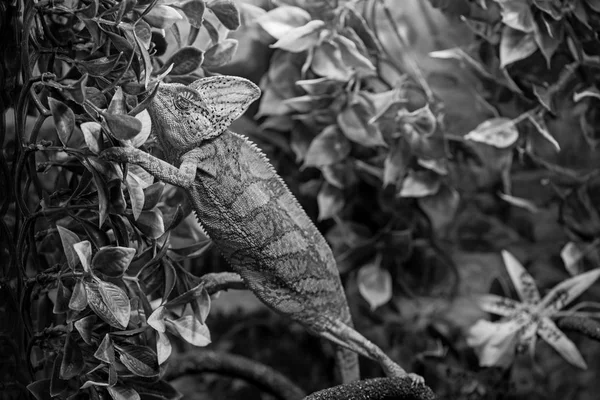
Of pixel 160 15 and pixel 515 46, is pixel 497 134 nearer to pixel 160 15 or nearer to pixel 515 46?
pixel 515 46

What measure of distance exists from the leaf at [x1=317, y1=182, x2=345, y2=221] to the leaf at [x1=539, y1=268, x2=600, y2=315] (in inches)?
23.8

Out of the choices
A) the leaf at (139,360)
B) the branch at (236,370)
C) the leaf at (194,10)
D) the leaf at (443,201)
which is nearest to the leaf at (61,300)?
the leaf at (139,360)

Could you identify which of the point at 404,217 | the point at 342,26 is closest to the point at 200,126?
the point at 342,26

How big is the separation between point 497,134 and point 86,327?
1139 millimetres

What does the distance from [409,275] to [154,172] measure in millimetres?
1264

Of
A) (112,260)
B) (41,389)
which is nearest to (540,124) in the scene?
(112,260)

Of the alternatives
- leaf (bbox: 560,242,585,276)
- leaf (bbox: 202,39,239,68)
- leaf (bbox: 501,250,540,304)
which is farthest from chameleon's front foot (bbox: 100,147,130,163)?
leaf (bbox: 560,242,585,276)

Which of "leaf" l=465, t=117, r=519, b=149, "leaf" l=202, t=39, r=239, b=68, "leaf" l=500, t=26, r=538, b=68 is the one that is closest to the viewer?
"leaf" l=202, t=39, r=239, b=68

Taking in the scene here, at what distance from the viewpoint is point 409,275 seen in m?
2.19

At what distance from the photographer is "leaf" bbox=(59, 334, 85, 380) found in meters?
1.06

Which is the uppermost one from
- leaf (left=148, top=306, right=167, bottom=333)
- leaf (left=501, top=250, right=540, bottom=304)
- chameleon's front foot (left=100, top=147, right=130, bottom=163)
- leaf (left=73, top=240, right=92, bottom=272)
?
chameleon's front foot (left=100, top=147, right=130, bottom=163)

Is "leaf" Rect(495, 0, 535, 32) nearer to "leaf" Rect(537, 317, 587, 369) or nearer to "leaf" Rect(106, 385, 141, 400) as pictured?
"leaf" Rect(537, 317, 587, 369)

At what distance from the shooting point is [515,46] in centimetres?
164

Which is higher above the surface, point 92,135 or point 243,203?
point 92,135
